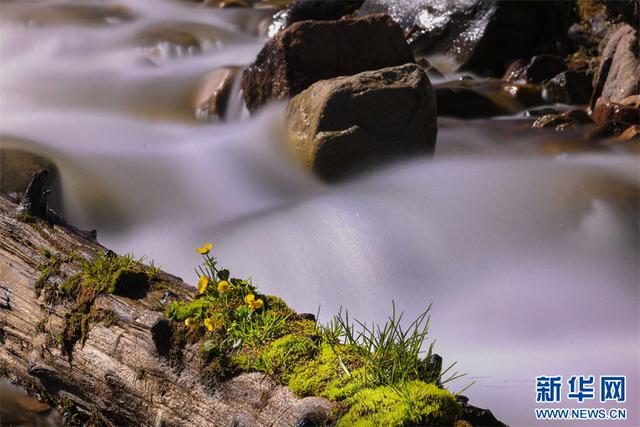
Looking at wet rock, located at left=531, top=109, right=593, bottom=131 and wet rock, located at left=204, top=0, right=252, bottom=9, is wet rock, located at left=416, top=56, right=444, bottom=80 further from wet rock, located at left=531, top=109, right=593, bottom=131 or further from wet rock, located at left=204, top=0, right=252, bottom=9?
wet rock, located at left=204, top=0, right=252, bottom=9

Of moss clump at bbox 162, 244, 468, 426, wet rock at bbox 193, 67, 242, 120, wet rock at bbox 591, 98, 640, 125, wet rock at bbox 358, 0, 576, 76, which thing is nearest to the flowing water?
wet rock at bbox 193, 67, 242, 120

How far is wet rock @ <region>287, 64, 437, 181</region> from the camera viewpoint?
7.55m

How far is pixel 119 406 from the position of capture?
11.9 feet

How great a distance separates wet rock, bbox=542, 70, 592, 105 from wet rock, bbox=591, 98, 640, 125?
4.28 feet

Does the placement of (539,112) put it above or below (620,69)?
below

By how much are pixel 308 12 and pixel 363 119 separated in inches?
301

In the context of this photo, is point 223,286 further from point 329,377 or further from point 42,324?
point 42,324

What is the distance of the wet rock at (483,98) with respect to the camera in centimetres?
1064

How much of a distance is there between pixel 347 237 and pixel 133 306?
315 centimetres

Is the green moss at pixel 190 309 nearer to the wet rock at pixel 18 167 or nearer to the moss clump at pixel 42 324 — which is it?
the moss clump at pixel 42 324

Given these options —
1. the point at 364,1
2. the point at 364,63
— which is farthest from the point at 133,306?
the point at 364,1

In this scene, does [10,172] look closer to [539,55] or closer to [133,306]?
[133,306]

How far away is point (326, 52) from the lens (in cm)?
910

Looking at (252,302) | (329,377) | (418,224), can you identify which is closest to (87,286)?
(252,302)
